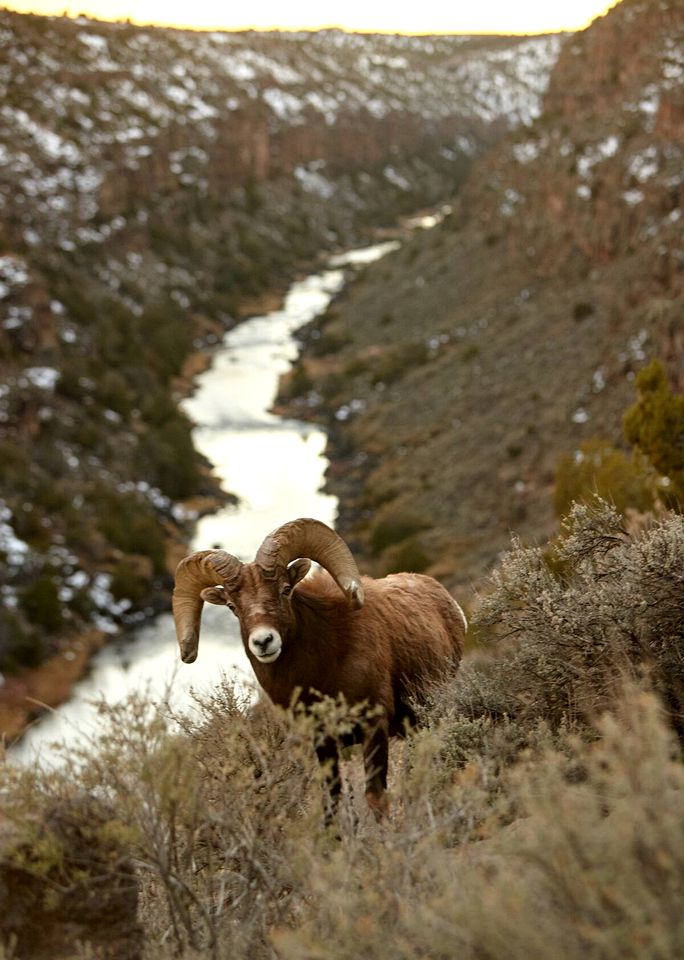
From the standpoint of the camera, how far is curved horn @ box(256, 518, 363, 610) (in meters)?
6.43

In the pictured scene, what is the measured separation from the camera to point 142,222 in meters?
64.6

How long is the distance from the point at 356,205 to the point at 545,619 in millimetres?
92224

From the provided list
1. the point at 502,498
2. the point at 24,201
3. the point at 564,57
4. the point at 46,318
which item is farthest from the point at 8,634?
the point at 564,57

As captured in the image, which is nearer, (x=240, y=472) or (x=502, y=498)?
(x=502, y=498)

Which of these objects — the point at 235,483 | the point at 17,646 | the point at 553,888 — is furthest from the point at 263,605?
the point at 235,483

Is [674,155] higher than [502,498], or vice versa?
[674,155]

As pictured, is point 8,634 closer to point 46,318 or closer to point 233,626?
point 233,626

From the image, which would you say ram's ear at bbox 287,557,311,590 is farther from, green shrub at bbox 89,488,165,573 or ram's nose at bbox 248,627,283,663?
green shrub at bbox 89,488,165,573

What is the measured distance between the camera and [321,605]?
6816 millimetres

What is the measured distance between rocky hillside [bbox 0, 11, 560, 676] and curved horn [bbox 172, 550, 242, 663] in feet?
68.4

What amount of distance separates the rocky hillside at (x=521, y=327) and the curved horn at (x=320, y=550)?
49.3 feet

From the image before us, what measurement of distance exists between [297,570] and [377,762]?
53.8 inches

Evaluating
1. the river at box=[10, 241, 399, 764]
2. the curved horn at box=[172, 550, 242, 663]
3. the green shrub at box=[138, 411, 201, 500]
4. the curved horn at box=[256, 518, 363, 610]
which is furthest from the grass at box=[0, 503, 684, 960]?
the green shrub at box=[138, 411, 201, 500]

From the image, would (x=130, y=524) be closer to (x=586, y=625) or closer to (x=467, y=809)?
(x=586, y=625)
